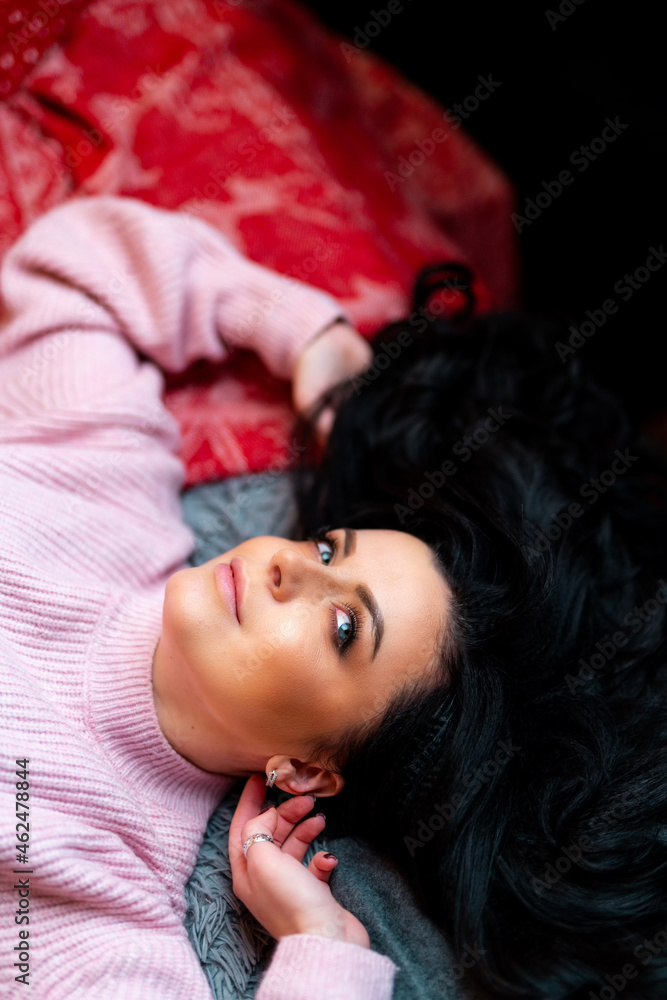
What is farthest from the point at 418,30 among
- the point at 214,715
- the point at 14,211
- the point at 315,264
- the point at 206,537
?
the point at 214,715

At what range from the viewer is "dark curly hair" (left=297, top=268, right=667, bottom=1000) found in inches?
50.2

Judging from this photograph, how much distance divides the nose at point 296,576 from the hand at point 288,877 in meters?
0.38

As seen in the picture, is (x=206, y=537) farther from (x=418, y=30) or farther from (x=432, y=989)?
(x=418, y=30)

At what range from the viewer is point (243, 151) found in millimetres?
1948

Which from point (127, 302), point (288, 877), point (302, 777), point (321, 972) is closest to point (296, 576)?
point (302, 777)

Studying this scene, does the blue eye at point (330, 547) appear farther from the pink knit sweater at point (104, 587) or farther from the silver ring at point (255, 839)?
the silver ring at point (255, 839)

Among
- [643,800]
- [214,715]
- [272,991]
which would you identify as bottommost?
[272,991]

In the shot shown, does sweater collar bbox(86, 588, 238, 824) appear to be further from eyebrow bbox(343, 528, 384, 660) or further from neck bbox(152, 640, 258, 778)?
eyebrow bbox(343, 528, 384, 660)

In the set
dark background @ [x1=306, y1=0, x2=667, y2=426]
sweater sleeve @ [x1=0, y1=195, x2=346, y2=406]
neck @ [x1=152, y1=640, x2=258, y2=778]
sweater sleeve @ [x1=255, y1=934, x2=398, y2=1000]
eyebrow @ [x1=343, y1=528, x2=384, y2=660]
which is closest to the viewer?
sweater sleeve @ [x1=255, y1=934, x2=398, y2=1000]

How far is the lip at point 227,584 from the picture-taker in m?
1.27

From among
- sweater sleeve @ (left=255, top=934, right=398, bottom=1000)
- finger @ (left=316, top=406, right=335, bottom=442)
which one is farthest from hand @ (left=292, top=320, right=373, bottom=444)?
sweater sleeve @ (left=255, top=934, right=398, bottom=1000)

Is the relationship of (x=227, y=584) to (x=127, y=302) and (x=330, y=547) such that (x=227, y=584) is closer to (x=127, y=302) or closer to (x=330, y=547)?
(x=330, y=547)

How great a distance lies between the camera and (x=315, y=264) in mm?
1945

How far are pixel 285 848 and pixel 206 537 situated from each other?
0.69 m
